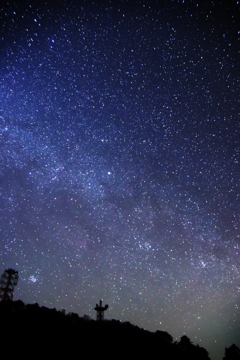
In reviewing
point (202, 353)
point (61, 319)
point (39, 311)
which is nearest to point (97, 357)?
point (61, 319)

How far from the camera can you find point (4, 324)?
48.4 ft

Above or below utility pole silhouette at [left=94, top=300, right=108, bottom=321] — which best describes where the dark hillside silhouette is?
below

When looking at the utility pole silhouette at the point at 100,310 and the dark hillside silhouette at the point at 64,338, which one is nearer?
the dark hillside silhouette at the point at 64,338

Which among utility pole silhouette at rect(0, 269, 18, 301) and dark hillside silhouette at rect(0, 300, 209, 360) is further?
utility pole silhouette at rect(0, 269, 18, 301)

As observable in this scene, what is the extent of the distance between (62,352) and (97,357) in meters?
2.14

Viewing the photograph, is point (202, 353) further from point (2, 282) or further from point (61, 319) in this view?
point (2, 282)

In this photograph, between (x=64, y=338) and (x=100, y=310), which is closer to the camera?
(x=64, y=338)

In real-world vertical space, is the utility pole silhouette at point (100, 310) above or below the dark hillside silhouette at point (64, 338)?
above

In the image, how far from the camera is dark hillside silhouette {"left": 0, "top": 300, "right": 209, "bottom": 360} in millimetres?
13500

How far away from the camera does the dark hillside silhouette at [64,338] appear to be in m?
13.5

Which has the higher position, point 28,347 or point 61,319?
point 61,319

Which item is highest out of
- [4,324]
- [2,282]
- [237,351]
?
[2,282]

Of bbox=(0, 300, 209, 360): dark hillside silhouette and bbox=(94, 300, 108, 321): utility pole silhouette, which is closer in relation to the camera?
bbox=(0, 300, 209, 360): dark hillside silhouette

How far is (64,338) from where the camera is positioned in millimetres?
15141
